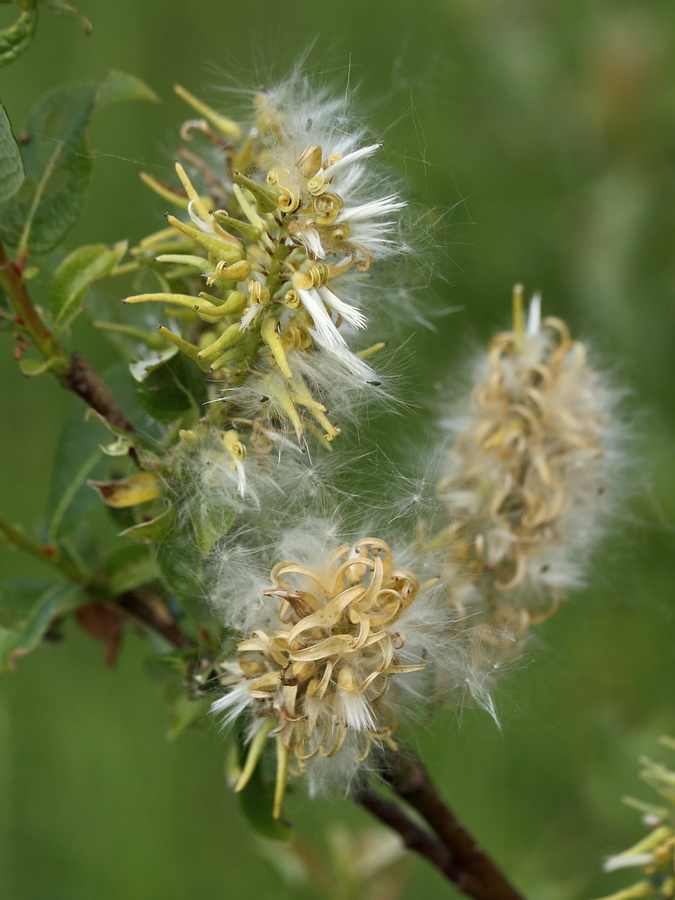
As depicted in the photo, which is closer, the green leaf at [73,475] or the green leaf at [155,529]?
the green leaf at [155,529]

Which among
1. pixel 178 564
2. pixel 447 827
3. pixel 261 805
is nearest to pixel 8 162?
pixel 178 564

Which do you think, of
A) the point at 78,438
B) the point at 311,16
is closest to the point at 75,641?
the point at 78,438

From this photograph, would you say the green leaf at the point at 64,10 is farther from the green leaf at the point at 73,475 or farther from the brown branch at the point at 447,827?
the brown branch at the point at 447,827

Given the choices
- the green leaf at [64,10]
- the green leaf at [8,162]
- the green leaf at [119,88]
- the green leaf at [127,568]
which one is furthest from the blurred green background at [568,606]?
the green leaf at [8,162]

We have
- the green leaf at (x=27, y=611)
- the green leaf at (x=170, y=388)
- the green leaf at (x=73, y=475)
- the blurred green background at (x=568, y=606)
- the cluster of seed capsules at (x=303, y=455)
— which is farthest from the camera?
the blurred green background at (x=568, y=606)

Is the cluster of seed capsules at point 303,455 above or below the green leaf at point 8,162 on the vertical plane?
below

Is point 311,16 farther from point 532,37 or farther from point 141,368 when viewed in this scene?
point 141,368

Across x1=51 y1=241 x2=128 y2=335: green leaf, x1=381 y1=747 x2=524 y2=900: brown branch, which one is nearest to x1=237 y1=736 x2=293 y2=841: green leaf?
x1=381 y1=747 x2=524 y2=900: brown branch

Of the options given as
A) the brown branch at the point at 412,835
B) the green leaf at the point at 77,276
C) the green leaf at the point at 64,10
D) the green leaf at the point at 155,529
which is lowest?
the brown branch at the point at 412,835
